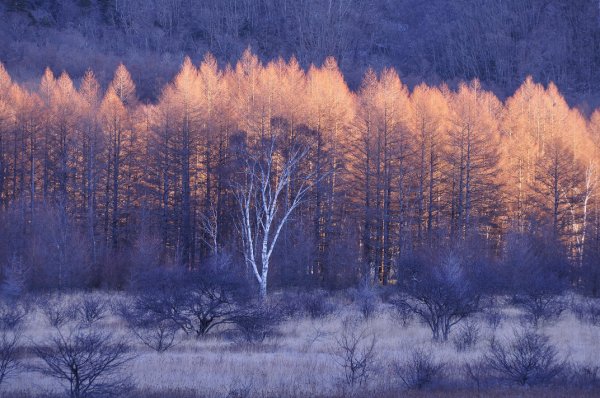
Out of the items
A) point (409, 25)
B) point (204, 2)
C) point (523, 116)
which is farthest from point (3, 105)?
point (409, 25)

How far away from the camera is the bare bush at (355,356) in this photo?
11152 millimetres

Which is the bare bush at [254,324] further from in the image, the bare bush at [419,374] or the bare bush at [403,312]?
the bare bush at [419,374]

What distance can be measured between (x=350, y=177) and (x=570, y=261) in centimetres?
1222

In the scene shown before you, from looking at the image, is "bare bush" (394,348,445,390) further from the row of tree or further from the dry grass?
the row of tree

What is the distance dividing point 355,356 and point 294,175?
833 inches

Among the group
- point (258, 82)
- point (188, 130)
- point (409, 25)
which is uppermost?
point (409, 25)

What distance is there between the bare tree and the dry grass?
243 inches

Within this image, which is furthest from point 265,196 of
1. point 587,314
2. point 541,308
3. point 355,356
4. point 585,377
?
point 585,377

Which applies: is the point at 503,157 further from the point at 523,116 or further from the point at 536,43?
the point at 536,43

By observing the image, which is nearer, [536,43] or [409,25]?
[536,43]

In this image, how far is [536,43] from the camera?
273 feet

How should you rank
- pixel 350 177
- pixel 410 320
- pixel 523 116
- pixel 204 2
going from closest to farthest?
pixel 410 320, pixel 350 177, pixel 523 116, pixel 204 2

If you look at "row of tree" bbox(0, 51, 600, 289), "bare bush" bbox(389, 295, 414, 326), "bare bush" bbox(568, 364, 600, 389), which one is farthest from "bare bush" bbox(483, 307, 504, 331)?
"row of tree" bbox(0, 51, 600, 289)

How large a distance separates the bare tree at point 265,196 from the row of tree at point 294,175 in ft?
1.15
